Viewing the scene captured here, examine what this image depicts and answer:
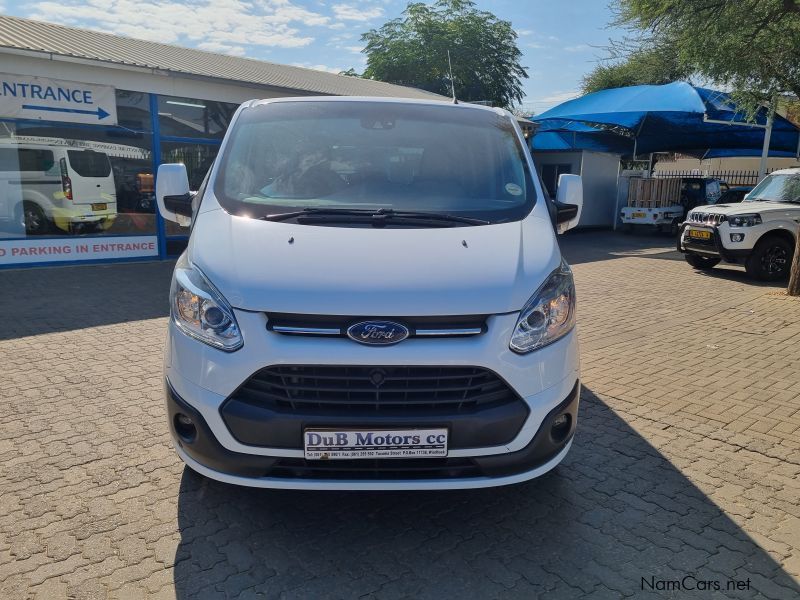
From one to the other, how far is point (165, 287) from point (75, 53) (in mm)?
4560

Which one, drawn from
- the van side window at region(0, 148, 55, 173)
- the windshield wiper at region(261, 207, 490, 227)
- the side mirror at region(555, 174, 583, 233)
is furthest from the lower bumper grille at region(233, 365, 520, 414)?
the van side window at region(0, 148, 55, 173)

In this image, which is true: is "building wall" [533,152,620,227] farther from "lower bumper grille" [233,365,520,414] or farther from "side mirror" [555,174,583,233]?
"lower bumper grille" [233,365,520,414]

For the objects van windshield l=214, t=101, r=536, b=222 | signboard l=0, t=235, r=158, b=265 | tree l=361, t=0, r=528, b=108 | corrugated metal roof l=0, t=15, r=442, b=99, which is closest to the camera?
van windshield l=214, t=101, r=536, b=222

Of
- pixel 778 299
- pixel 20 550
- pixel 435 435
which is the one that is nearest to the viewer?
pixel 435 435

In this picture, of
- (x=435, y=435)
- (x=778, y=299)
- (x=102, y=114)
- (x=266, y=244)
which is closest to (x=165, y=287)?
→ (x=102, y=114)

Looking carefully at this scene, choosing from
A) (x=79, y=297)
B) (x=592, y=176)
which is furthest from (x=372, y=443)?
(x=592, y=176)

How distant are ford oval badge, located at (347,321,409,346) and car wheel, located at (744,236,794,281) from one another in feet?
32.8

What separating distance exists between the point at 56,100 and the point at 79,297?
14.7 feet

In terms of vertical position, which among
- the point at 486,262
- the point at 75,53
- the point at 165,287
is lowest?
the point at 165,287

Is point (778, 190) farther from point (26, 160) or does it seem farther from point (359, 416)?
point (26, 160)

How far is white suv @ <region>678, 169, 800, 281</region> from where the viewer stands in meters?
10.3

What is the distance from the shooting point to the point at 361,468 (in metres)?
2.60

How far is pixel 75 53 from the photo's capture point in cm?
1052

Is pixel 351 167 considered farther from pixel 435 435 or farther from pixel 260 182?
pixel 435 435
